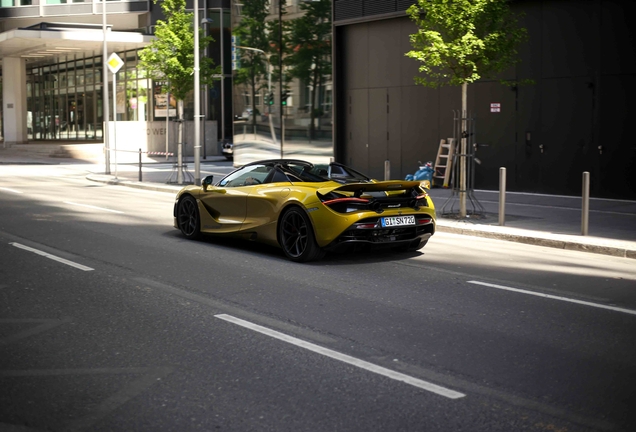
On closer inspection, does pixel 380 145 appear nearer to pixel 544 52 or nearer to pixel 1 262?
pixel 544 52

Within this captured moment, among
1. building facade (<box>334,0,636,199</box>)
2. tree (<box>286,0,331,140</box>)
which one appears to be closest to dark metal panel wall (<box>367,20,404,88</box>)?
building facade (<box>334,0,636,199</box>)

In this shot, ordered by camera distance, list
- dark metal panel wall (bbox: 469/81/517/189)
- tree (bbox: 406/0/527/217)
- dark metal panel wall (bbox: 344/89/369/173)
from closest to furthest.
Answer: tree (bbox: 406/0/527/217)
dark metal panel wall (bbox: 469/81/517/189)
dark metal panel wall (bbox: 344/89/369/173)

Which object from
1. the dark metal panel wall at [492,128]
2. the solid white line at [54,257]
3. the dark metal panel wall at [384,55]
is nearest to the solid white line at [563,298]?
the solid white line at [54,257]

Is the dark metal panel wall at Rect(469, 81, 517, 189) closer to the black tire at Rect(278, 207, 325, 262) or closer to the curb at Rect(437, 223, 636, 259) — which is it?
the curb at Rect(437, 223, 636, 259)

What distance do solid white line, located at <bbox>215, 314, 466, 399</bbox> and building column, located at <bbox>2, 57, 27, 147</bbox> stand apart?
1892 inches

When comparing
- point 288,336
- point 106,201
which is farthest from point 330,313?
point 106,201

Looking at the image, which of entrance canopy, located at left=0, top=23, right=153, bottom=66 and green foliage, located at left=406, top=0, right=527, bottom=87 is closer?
green foliage, located at left=406, top=0, right=527, bottom=87

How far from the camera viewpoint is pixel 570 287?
9.02 meters

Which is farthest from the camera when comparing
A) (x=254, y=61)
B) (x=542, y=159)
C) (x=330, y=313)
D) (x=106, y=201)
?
(x=254, y=61)

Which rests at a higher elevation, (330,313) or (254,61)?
(254,61)

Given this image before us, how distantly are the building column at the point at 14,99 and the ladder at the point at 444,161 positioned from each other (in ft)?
118

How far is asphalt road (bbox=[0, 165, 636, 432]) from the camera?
4.88m

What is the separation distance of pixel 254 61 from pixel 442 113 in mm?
8552

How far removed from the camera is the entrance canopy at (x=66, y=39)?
4041 centimetres
